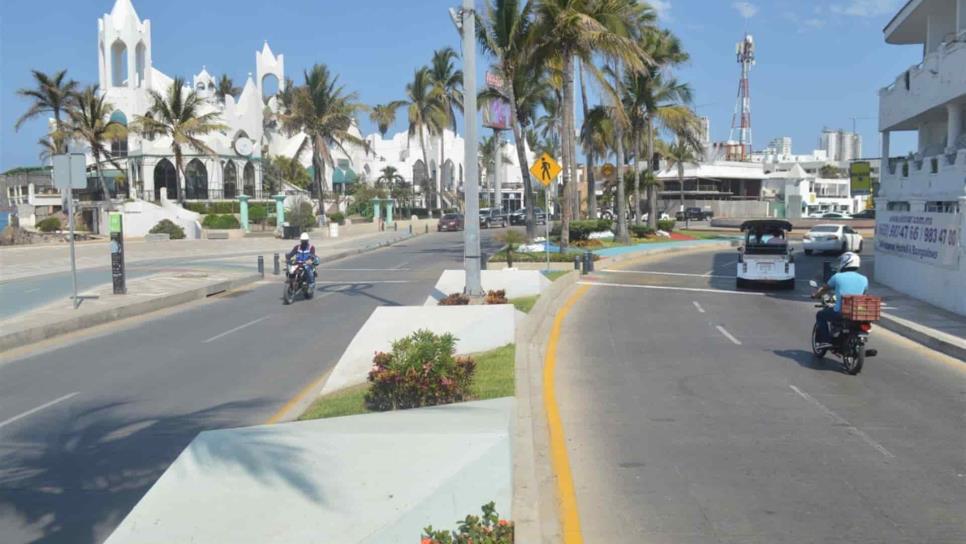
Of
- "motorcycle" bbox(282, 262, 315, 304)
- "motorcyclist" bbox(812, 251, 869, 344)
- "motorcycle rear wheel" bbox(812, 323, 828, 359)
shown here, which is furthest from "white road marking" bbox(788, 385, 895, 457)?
"motorcycle" bbox(282, 262, 315, 304)

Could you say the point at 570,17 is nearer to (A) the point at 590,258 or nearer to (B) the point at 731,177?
(A) the point at 590,258

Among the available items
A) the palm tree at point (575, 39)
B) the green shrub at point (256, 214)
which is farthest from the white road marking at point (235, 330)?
the green shrub at point (256, 214)

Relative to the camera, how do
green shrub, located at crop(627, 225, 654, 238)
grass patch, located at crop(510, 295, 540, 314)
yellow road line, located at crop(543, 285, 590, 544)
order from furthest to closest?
green shrub, located at crop(627, 225, 654, 238), grass patch, located at crop(510, 295, 540, 314), yellow road line, located at crop(543, 285, 590, 544)

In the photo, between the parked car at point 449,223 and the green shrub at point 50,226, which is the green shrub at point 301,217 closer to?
the parked car at point 449,223

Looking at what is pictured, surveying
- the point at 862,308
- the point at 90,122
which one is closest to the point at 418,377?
the point at 862,308

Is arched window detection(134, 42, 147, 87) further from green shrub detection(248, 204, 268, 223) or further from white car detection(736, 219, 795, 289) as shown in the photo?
white car detection(736, 219, 795, 289)

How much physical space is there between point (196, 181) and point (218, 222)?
31.7 ft

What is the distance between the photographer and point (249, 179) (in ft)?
217

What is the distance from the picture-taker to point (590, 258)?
2911cm

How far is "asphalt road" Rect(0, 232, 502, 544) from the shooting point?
23.3 feet

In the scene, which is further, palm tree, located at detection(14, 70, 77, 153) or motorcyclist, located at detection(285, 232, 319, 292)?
palm tree, located at detection(14, 70, 77, 153)

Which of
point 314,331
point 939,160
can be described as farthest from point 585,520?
point 939,160

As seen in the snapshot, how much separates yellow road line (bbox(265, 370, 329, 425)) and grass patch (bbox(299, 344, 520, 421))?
380 millimetres

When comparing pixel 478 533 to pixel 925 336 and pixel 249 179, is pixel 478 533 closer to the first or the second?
pixel 925 336
